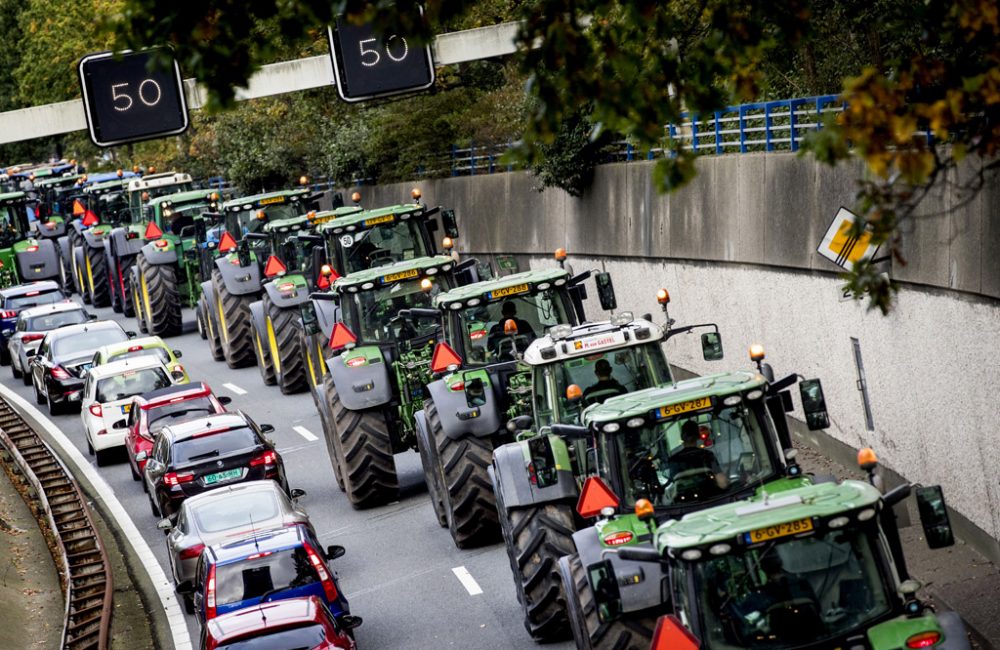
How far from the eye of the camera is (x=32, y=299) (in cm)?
3678

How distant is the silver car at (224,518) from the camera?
17.6 m

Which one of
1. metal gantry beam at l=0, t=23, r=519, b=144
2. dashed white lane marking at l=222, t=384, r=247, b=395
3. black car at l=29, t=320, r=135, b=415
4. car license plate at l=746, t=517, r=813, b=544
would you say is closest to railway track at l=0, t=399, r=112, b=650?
black car at l=29, t=320, r=135, b=415

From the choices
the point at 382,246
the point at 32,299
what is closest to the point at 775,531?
the point at 382,246

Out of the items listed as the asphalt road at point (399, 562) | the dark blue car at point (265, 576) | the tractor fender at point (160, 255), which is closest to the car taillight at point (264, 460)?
the asphalt road at point (399, 562)

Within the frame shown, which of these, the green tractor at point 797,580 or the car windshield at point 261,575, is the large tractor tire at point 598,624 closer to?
the green tractor at point 797,580

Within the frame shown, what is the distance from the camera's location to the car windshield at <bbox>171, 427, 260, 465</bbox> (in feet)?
68.3

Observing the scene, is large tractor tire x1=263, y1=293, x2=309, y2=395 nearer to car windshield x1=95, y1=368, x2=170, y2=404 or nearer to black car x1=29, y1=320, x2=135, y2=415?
car windshield x1=95, y1=368, x2=170, y2=404

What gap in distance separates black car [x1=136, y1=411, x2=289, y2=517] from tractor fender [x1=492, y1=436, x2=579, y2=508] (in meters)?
7.14

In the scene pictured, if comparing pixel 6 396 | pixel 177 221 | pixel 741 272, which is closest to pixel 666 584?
pixel 741 272

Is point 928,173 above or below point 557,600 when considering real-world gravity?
above

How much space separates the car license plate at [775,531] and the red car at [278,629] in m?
5.56

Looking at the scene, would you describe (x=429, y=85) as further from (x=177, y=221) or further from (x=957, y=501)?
(x=177, y=221)

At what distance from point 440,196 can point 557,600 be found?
2529cm

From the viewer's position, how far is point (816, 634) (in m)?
8.98
